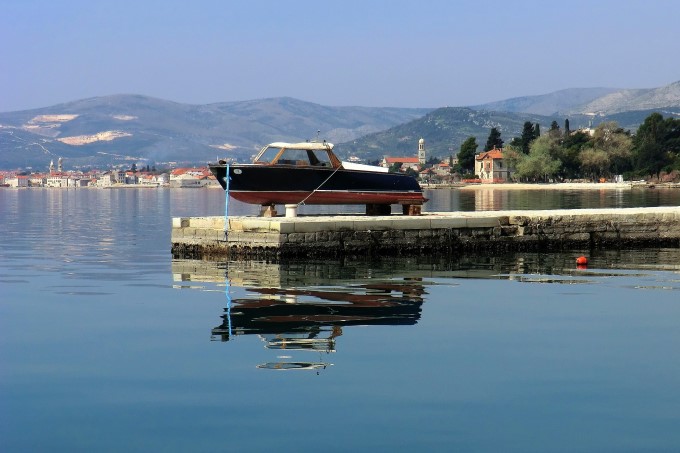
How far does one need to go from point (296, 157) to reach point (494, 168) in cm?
15205

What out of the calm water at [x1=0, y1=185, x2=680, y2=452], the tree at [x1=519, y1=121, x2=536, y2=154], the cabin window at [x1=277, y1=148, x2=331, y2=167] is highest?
the tree at [x1=519, y1=121, x2=536, y2=154]

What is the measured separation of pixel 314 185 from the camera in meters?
27.8

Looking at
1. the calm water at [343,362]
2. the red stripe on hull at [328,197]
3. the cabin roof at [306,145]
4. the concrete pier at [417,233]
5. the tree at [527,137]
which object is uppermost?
the tree at [527,137]

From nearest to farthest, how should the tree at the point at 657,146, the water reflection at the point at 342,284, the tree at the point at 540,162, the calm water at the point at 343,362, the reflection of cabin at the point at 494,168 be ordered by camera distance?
the calm water at the point at 343,362
the water reflection at the point at 342,284
the tree at the point at 657,146
the tree at the point at 540,162
the reflection of cabin at the point at 494,168

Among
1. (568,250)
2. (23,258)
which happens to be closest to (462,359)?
(568,250)

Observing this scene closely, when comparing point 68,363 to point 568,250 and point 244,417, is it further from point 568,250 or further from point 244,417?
point 568,250

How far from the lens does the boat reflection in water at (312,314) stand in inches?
513

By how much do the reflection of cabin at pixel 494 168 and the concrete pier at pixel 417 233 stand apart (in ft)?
473

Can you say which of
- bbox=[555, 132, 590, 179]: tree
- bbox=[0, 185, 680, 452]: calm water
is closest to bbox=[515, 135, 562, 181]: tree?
bbox=[555, 132, 590, 179]: tree

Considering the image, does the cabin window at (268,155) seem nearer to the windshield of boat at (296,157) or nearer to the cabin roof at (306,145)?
the windshield of boat at (296,157)

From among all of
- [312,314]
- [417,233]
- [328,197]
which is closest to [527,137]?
[328,197]

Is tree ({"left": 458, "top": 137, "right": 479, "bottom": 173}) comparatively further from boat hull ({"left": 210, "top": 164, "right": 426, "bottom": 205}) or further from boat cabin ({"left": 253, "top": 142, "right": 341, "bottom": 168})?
boat cabin ({"left": 253, "top": 142, "right": 341, "bottom": 168})

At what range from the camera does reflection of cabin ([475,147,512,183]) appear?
175125 millimetres

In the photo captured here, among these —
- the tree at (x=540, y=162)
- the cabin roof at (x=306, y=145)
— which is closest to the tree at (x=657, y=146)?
the tree at (x=540, y=162)
